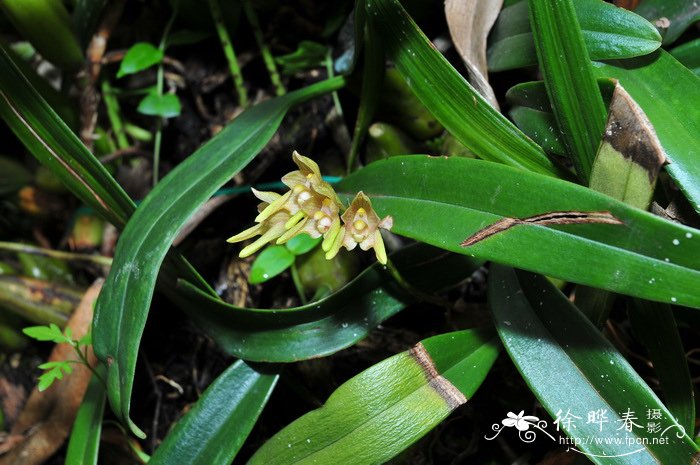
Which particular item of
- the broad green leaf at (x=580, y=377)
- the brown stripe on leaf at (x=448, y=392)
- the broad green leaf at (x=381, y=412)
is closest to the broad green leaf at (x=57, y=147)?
the broad green leaf at (x=381, y=412)

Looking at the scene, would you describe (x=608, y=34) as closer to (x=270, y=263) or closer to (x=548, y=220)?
(x=548, y=220)

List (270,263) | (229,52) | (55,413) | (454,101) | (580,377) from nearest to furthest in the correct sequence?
(580,377) → (454,101) → (270,263) → (55,413) → (229,52)

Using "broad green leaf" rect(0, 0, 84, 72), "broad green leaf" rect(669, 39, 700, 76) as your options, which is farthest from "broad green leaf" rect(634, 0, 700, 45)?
"broad green leaf" rect(0, 0, 84, 72)

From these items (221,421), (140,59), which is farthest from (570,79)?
(140,59)

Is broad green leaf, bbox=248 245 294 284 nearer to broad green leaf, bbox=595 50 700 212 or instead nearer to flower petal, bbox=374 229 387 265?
flower petal, bbox=374 229 387 265

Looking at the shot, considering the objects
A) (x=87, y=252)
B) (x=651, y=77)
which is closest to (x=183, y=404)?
(x=87, y=252)
